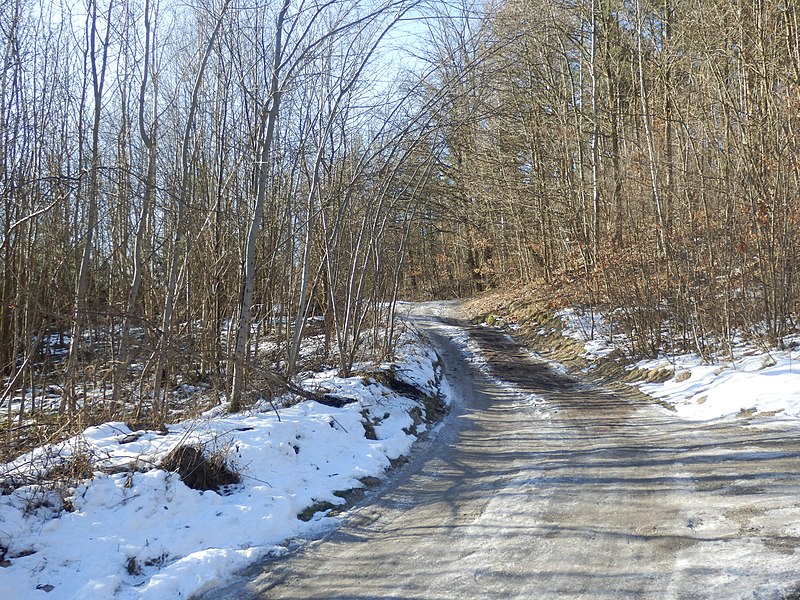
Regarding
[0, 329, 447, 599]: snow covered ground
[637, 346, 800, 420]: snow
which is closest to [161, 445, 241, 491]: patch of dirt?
[0, 329, 447, 599]: snow covered ground

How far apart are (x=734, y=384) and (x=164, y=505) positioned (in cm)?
825

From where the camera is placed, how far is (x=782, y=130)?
11359mm

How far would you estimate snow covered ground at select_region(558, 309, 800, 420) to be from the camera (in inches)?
328

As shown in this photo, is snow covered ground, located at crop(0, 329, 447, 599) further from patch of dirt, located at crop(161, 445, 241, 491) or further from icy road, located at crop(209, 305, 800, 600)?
icy road, located at crop(209, 305, 800, 600)

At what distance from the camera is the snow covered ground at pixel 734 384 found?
27.3ft

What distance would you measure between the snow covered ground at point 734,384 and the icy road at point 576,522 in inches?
24.9

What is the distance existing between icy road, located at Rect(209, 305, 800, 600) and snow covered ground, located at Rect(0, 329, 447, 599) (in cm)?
42

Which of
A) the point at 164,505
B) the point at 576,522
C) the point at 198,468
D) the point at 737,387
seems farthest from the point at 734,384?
the point at 164,505

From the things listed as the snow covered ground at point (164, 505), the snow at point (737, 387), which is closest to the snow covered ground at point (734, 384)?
the snow at point (737, 387)

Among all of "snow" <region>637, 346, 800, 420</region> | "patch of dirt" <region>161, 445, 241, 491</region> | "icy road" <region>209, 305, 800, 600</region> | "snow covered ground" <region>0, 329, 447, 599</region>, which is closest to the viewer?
"icy road" <region>209, 305, 800, 600</region>

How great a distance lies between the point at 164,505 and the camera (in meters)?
5.30

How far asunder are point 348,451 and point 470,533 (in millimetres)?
2886

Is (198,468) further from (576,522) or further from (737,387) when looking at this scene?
(737,387)

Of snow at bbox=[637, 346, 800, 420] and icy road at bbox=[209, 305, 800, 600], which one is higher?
snow at bbox=[637, 346, 800, 420]
